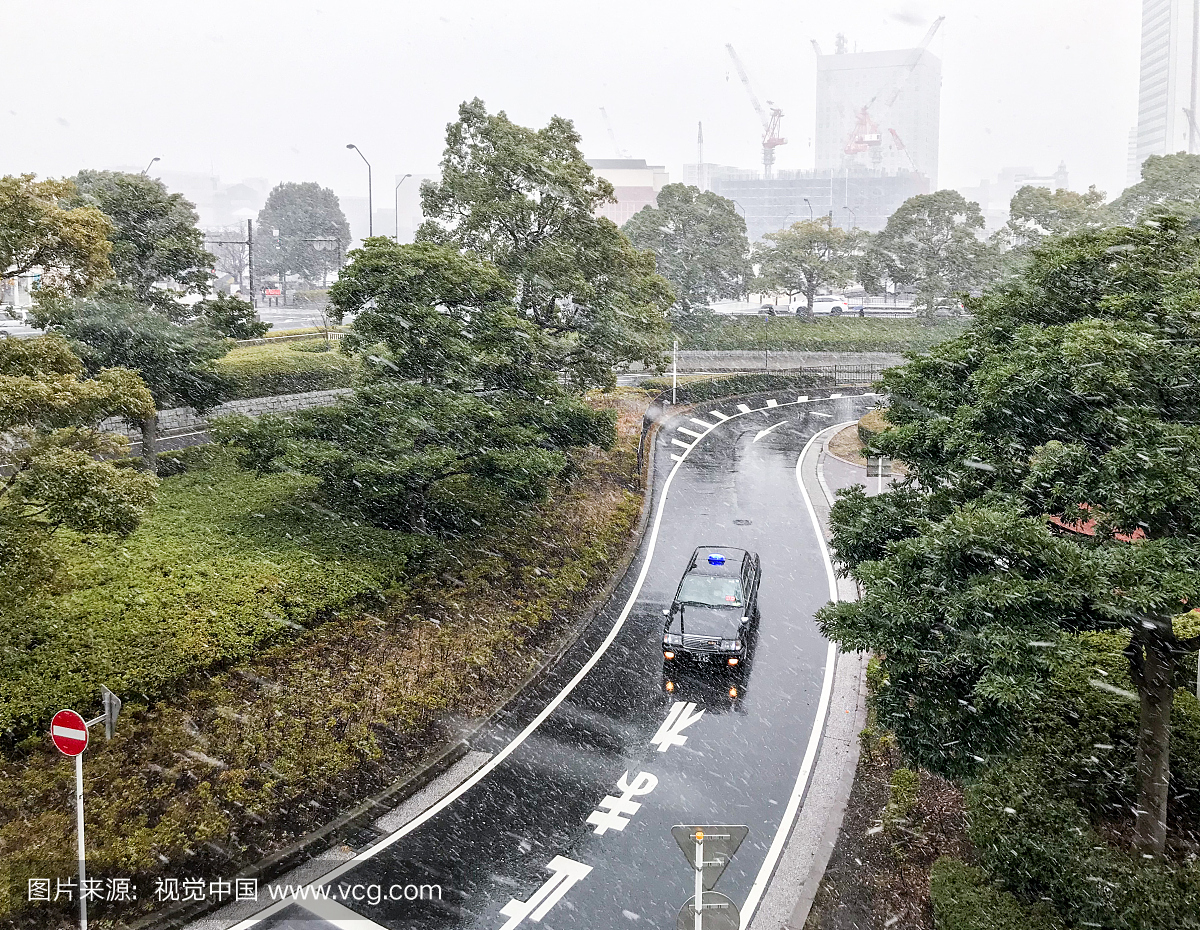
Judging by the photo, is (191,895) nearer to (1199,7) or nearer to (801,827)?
(801,827)

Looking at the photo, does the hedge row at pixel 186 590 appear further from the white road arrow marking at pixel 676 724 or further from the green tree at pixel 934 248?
the green tree at pixel 934 248

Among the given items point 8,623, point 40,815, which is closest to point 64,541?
point 8,623

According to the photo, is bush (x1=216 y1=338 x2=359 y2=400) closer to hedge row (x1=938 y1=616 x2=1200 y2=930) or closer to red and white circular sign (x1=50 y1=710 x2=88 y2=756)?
red and white circular sign (x1=50 y1=710 x2=88 y2=756)

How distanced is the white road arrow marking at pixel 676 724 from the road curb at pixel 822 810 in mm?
1945

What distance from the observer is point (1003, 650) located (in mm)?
7191

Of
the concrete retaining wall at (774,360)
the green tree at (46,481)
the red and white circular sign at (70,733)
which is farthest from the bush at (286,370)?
the concrete retaining wall at (774,360)

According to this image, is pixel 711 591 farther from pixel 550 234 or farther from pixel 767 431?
pixel 767 431

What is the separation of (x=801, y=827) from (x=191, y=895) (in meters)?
7.08

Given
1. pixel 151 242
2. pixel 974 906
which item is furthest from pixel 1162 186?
pixel 974 906

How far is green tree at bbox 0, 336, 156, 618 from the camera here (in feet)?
32.8

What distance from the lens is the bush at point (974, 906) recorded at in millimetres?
7836

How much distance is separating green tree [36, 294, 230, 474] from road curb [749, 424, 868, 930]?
13479 mm

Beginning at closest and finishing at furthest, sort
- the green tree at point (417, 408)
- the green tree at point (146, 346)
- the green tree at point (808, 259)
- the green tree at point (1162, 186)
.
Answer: the green tree at point (417, 408), the green tree at point (146, 346), the green tree at point (1162, 186), the green tree at point (808, 259)

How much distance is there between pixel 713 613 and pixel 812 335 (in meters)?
35.9
